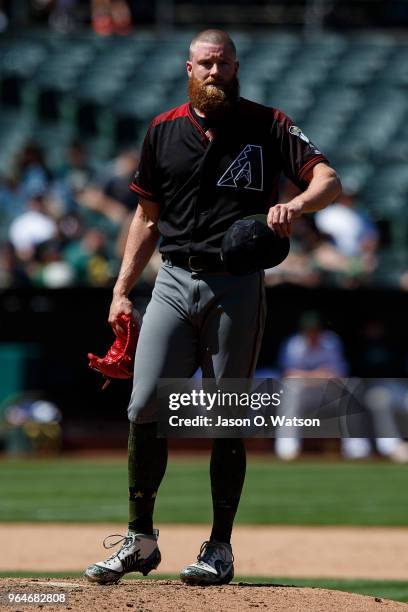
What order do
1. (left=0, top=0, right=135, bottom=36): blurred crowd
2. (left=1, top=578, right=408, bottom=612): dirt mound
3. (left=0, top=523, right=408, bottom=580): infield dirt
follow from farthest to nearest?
A: (left=0, top=0, right=135, bottom=36): blurred crowd
(left=0, top=523, right=408, bottom=580): infield dirt
(left=1, top=578, right=408, bottom=612): dirt mound

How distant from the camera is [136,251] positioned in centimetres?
501

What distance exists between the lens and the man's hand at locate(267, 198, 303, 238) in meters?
4.46

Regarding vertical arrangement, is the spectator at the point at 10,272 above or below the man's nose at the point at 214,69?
above

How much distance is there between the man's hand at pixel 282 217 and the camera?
446 centimetres

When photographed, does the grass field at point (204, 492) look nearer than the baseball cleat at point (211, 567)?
No

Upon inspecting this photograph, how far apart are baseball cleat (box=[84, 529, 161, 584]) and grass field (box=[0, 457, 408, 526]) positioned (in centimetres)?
394

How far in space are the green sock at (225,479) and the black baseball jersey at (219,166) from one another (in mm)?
757

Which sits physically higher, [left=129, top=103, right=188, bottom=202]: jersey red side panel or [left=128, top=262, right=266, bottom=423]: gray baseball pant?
[left=129, top=103, right=188, bottom=202]: jersey red side panel

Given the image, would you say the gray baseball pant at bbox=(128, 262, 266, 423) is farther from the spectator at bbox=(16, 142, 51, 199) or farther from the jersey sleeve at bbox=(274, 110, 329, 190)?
the spectator at bbox=(16, 142, 51, 199)

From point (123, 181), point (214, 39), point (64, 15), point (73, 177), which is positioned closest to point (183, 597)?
point (214, 39)

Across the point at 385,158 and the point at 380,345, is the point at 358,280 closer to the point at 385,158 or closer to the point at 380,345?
the point at 380,345

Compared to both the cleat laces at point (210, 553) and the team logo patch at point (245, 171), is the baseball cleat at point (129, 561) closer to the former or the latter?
the cleat laces at point (210, 553)

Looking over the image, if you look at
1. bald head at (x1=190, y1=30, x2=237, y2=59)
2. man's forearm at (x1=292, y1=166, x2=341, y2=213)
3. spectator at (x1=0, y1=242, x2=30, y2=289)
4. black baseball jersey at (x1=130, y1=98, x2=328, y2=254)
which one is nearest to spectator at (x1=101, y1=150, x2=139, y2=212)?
spectator at (x1=0, y1=242, x2=30, y2=289)

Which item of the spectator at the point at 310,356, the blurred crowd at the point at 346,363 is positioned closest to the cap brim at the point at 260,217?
the blurred crowd at the point at 346,363
